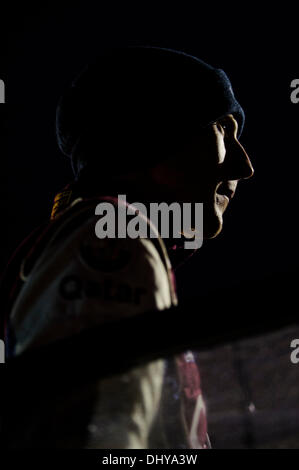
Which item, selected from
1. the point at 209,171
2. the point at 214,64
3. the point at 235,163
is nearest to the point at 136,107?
the point at 209,171

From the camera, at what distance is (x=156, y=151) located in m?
1.38

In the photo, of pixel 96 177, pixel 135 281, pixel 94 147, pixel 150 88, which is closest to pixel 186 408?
pixel 135 281

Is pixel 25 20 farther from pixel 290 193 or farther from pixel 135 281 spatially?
pixel 135 281

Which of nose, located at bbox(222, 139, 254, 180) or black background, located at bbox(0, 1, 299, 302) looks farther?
black background, located at bbox(0, 1, 299, 302)

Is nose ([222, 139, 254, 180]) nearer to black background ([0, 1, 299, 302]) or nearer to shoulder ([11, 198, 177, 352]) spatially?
shoulder ([11, 198, 177, 352])

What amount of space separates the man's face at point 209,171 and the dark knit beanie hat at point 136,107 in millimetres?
44

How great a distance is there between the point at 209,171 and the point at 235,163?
0.18 metres

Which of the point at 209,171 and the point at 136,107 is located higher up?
the point at 136,107

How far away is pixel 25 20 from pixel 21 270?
3671 millimetres

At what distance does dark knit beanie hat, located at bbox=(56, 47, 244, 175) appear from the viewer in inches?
53.6

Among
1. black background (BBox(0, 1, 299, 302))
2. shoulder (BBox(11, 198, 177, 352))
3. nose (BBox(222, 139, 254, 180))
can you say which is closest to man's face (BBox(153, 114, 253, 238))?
nose (BBox(222, 139, 254, 180))

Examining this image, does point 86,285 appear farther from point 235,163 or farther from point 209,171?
point 235,163

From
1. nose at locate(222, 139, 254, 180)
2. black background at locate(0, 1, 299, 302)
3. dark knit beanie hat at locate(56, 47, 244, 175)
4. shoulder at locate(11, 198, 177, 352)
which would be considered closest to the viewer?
shoulder at locate(11, 198, 177, 352)

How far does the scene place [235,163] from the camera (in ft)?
5.37
